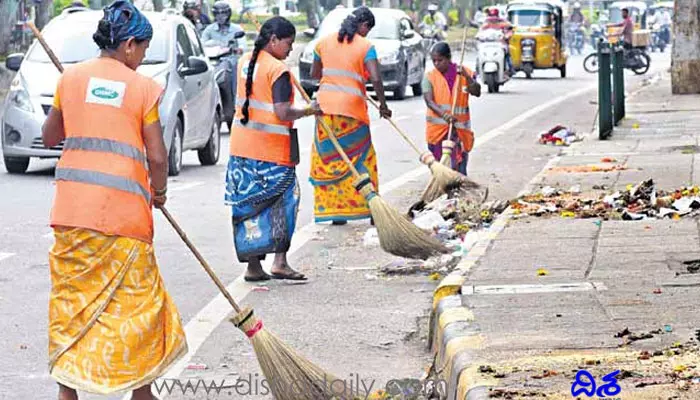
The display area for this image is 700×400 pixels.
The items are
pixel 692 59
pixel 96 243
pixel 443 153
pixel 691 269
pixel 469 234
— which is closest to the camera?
pixel 96 243

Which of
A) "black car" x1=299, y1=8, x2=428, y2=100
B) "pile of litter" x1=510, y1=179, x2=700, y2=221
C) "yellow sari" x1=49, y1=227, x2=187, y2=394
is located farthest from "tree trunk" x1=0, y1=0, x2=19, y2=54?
"yellow sari" x1=49, y1=227, x2=187, y2=394

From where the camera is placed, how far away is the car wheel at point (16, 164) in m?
16.1

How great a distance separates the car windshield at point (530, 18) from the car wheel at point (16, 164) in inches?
1021

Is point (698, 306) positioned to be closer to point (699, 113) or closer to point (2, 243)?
point (2, 243)

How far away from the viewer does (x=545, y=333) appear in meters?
7.02

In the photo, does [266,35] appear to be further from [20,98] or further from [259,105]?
[20,98]

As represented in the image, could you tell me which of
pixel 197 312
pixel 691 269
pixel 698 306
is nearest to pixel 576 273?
pixel 691 269

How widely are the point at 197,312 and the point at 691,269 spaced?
2638 mm

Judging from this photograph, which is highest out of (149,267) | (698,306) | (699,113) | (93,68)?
(93,68)

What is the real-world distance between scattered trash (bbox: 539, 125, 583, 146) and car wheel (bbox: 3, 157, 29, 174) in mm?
7038

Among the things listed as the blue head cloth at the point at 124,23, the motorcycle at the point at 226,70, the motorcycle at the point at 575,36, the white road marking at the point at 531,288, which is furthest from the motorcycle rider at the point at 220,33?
the motorcycle at the point at 575,36

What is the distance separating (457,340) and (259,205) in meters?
3.16

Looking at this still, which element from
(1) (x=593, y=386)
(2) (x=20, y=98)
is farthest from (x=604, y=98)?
(1) (x=593, y=386)

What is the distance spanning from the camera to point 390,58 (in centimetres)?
2919
